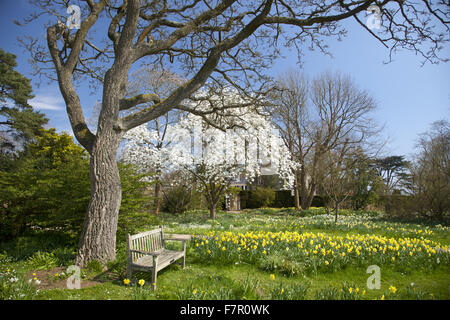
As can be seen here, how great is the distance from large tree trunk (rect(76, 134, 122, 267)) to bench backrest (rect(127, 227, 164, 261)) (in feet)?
2.27

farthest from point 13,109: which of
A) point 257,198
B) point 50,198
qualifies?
point 257,198

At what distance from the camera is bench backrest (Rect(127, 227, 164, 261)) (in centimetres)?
360

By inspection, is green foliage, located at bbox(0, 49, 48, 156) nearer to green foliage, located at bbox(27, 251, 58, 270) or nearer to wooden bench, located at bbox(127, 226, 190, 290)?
green foliage, located at bbox(27, 251, 58, 270)

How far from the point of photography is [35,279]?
10.9ft

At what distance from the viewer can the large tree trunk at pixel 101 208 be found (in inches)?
157

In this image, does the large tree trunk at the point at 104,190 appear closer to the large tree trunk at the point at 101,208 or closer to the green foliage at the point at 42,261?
the large tree trunk at the point at 101,208

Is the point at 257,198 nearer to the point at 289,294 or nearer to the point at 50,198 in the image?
the point at 50,198

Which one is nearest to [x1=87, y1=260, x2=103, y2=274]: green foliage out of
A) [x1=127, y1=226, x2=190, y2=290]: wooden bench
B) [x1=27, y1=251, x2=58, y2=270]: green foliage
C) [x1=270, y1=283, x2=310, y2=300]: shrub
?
[x1=127, y1=226, x2=190, y2=290]: wooden bench

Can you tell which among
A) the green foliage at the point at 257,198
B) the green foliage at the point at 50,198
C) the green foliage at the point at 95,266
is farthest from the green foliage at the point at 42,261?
the green foliage at the point at 257,198

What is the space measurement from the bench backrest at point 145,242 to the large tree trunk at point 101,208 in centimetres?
69

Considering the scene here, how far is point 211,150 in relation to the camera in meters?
11.9

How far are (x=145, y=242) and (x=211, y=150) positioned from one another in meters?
8.17
